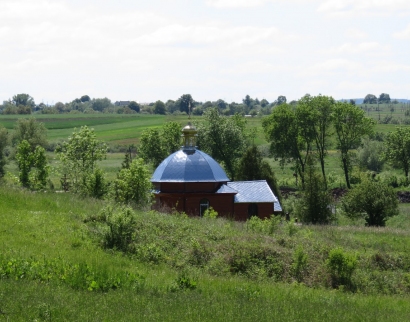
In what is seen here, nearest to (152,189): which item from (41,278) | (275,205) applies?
(275,205)

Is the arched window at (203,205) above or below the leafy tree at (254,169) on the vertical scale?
below

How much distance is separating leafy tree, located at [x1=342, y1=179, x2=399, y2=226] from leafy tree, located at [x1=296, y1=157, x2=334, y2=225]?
1.63 meters

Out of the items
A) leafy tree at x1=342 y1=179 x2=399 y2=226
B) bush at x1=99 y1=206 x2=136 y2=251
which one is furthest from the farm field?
bush at x1=99 y1=206 x2=136 y2=251

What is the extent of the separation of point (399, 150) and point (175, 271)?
2561 inches

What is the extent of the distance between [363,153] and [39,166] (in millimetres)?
49882

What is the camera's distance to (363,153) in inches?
3553

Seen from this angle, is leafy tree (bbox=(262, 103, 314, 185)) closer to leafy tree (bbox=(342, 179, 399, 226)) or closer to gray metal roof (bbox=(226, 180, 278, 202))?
gray metal roof (bbox=(226, 180, 278, 202))

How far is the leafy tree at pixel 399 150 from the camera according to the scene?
7806 centimetres

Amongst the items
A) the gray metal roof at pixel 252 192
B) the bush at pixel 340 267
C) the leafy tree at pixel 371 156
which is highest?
the bush at pixel 340 267

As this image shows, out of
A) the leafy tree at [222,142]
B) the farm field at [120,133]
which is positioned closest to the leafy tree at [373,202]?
the leafy tree at [222,142]

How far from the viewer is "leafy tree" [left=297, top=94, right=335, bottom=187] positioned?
72.1 metres

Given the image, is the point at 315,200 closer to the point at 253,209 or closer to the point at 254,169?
the point at 253,209

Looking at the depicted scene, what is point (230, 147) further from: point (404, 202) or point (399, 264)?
point (399, 264)

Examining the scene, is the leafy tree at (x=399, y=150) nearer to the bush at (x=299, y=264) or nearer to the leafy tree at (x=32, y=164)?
the leafy tree at (x=32, y=164)
